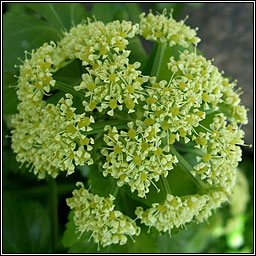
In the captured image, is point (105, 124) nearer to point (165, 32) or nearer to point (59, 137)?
point (59, 137)

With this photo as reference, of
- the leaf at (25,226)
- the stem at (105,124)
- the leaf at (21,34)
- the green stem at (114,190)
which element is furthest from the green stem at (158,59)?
the leaf at (25,226)

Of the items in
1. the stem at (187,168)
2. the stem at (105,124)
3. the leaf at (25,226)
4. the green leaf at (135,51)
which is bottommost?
the leaf at (25,226)

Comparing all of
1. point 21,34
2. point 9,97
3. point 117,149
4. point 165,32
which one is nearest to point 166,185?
point 117,149

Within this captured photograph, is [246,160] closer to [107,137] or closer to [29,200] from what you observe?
[29,200]

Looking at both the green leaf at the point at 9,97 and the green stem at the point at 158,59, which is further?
the green leaf at the point at 9,97

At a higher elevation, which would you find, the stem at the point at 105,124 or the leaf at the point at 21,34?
the leaf at the point at 21,34

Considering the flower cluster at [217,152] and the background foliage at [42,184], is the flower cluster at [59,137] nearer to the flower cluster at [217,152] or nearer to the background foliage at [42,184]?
the background foliage at [42,184]

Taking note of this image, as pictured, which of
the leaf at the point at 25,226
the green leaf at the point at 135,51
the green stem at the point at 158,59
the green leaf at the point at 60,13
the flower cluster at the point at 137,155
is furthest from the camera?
the leaf at the point at 25,226
